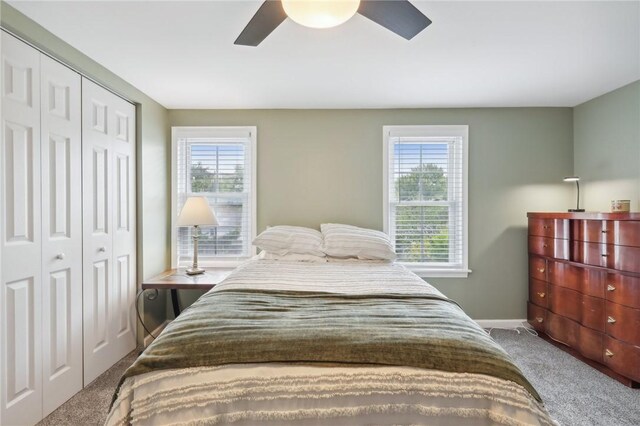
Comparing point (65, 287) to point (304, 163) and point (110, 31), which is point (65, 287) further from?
point (304, 163)

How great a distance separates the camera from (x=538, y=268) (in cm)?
301

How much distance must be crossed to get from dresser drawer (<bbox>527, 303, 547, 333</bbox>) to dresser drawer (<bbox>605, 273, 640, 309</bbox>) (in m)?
0.71

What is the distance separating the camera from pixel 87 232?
7.22 ft

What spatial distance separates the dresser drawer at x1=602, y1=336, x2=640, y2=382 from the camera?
2.12m

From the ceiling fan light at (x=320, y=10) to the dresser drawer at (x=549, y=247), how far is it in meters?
2.74

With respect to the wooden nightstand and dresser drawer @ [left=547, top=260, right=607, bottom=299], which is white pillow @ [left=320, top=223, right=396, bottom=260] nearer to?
the wooden nightstand

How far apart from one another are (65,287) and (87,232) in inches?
15.8

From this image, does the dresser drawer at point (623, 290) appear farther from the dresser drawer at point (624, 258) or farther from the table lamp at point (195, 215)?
the table lamp at point (195, 215)

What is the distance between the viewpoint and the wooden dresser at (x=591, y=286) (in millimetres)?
2160

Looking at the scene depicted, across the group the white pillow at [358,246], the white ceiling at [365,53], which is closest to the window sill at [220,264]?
the white pillow at [358,246]

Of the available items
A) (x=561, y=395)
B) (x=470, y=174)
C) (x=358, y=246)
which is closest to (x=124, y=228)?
(x=358, y=246)

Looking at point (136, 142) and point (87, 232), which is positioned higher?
point (136, 142)

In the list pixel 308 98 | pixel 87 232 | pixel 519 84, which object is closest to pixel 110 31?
pixel 87 232

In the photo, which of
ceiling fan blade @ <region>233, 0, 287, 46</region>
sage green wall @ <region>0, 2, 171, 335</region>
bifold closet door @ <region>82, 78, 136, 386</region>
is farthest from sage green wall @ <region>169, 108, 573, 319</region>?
ceiling fan blade @ <region>233, 0, 287, 46</region>
